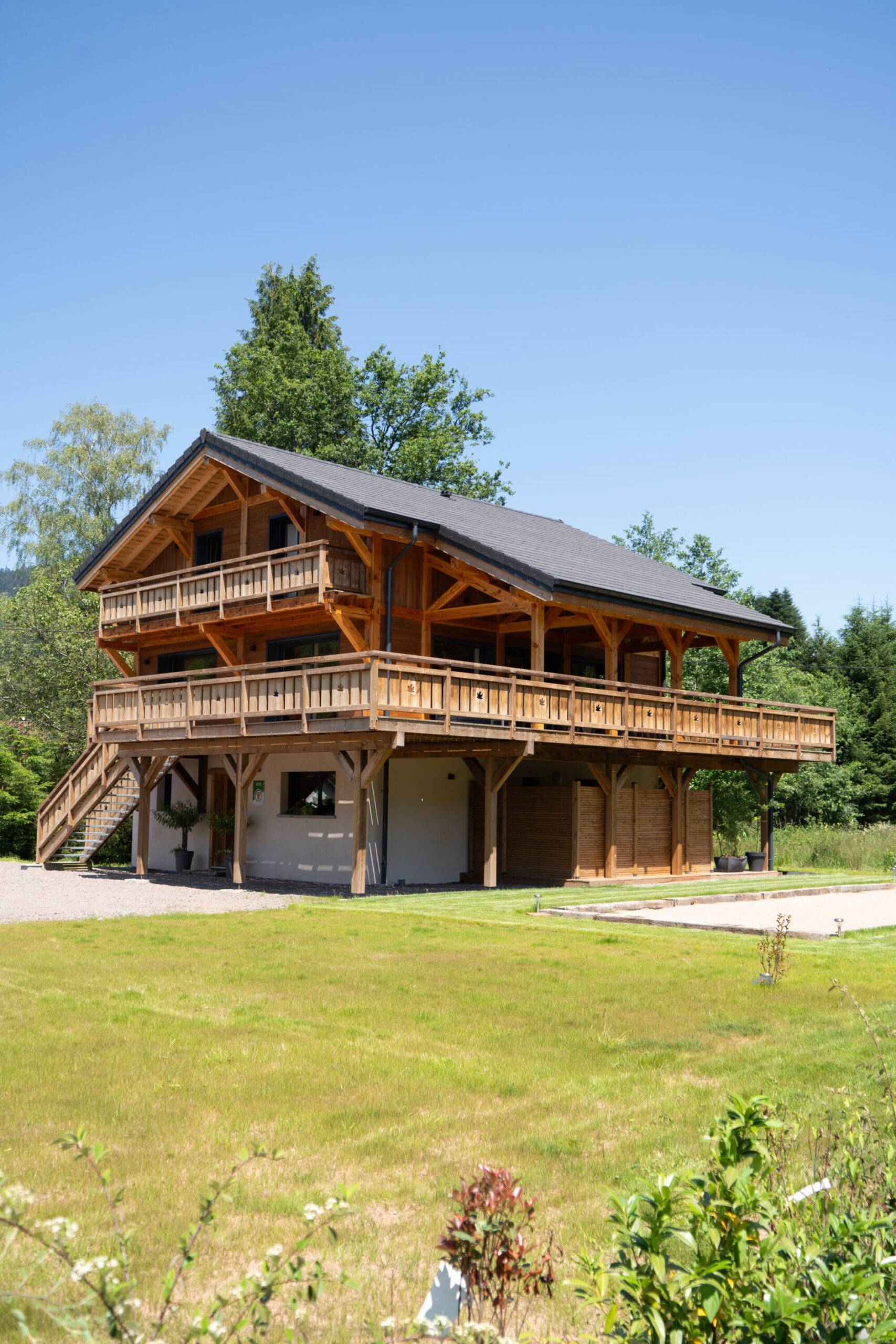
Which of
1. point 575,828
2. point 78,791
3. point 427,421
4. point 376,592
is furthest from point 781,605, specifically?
point 78,791

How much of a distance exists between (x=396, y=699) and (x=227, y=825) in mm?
8843

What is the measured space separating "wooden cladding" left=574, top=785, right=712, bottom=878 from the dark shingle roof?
4.17m

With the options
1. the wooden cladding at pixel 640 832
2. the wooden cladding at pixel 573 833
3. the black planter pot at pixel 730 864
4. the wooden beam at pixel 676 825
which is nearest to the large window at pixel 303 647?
the wooden cladding at pixel 573 833

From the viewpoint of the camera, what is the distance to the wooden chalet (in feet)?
73.4

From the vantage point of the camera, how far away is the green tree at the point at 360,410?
46.0 metres

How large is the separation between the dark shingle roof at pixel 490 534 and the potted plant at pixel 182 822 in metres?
6.80

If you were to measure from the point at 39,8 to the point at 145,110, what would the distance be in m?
2.24

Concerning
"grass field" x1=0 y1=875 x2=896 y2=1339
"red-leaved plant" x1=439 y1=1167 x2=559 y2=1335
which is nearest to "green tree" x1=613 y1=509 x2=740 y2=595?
"grass field" x1=0 y1=875 x2=896 y2=1339

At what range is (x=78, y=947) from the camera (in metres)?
13.4

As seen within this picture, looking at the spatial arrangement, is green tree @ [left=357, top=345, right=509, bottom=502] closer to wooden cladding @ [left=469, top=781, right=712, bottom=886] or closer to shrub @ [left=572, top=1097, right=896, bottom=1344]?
wooden cladding @ [left=469, top=781, right=712, bottom=886]

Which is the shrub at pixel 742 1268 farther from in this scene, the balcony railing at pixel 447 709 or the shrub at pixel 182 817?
the shrub at pixel 182 817

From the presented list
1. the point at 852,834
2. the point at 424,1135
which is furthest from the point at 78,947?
the point at 852,834

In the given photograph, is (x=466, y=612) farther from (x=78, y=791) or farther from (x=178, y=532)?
(x=78, y=791)

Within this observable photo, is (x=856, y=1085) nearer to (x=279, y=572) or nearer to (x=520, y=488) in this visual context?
(x=279, y=572)
